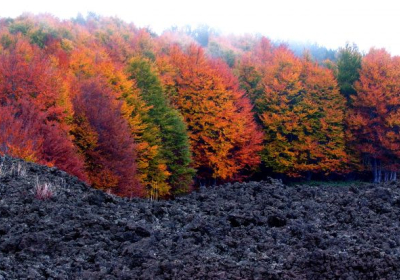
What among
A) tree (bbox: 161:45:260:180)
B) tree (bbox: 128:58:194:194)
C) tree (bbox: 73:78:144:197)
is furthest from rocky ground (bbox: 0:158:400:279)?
tree (bbox: 161:45:260:180)

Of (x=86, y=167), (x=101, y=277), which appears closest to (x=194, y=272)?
(x=101, y=277)

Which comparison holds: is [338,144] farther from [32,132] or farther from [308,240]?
[308,240]

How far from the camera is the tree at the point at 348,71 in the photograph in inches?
1528

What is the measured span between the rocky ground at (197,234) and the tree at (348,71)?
31.3 metres

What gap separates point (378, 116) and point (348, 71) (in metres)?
5.08

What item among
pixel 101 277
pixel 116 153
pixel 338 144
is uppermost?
pixel 338 144

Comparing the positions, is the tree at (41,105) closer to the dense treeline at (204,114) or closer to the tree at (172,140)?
the dense treeline at (204,114)

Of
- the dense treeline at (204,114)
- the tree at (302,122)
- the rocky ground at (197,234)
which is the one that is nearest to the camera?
the rocky ground at (197,234)

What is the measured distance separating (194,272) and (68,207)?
9.83ft

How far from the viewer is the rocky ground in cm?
496

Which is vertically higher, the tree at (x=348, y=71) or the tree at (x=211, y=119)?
the tree at (x=348, y=71)

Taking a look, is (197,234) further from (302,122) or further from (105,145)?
(302,122)

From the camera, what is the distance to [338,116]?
36.9 m

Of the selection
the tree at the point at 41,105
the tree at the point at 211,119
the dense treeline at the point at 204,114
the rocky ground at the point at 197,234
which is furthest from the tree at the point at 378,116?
the rocky ground at the point at 197,234
